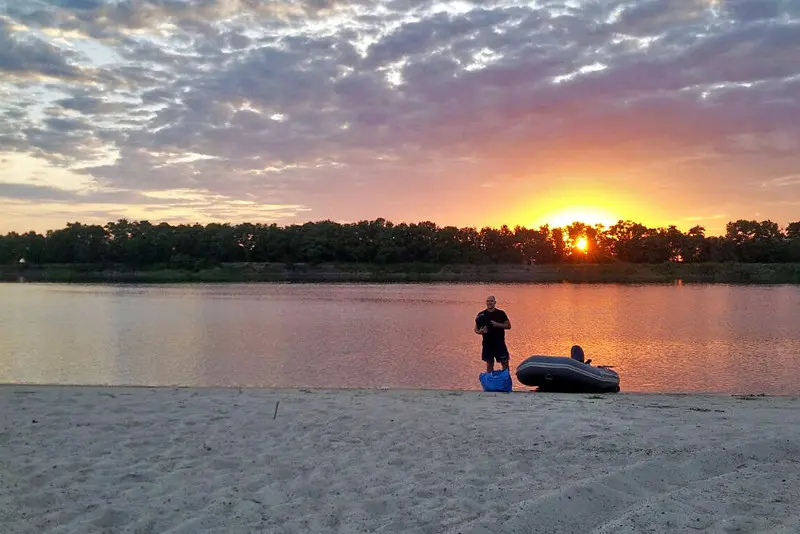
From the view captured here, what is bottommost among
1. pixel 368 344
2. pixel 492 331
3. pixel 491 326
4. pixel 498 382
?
pixel 368 344

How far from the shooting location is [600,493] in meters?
5.46

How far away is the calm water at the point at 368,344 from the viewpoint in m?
15.4

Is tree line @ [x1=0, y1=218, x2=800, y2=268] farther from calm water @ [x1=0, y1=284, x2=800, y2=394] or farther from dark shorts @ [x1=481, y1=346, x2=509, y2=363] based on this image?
dark shorts @ [x1=481, y1=346, x2=509, y2=363]

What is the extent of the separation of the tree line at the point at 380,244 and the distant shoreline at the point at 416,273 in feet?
8.30

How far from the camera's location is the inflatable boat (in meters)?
11.4

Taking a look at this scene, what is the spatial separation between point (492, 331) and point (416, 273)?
84.7 metres

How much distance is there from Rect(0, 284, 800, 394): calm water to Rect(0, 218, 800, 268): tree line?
65788 mm

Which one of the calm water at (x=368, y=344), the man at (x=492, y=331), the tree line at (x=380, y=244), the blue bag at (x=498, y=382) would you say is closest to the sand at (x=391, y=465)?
the blue bag at (x=498, y=382)

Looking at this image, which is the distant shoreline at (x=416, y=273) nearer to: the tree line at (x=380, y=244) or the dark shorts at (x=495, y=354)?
the tree line at (x=380, y=244)

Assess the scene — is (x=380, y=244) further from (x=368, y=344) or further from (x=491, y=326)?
(x=491, y=326)

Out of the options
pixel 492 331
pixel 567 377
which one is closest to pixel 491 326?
pixel 492 331

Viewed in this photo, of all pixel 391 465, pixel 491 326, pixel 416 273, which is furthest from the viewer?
pixel 416 273

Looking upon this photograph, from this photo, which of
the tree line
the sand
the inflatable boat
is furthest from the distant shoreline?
the sand

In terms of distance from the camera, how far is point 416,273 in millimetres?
96938
